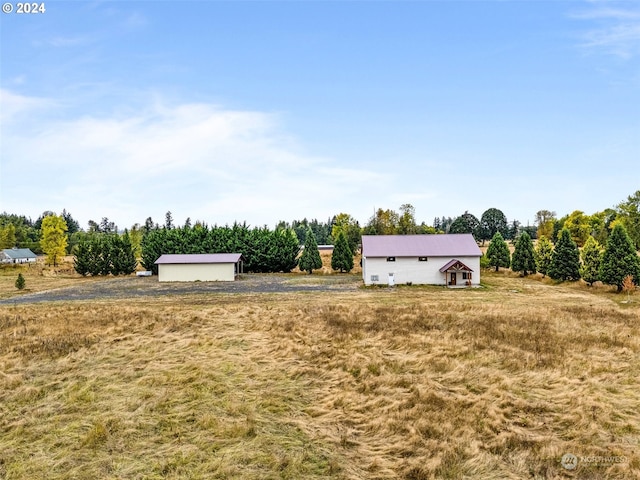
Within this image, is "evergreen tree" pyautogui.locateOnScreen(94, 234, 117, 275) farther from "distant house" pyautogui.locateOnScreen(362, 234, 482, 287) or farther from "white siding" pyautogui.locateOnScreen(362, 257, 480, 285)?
"white siding" pyautogui.locateOnScreen(362, 257, 480, 285)

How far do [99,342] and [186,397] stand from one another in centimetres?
653

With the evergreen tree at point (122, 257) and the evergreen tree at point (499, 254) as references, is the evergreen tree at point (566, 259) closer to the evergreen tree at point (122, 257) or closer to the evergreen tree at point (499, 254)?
the evergreen tree at point (499, 254)

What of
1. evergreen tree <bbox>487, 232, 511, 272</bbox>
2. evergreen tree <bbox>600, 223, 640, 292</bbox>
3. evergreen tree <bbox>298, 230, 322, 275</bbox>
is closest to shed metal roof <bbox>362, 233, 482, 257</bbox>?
evergreen tree <bbox>600, 223, 640, 292</bbox>

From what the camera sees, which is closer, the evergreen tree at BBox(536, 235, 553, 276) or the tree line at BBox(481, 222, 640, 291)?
the tree line at BBox(481, 222, 640, 291)

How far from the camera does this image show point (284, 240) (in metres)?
48.9

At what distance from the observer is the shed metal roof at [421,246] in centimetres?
3516

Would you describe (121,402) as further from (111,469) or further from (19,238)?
(19,238)

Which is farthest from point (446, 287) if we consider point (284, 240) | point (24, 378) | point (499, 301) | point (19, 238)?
point (19, 238)

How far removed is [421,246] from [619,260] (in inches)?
569

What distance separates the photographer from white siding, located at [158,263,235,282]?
132ft

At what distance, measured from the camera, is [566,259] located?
1363 inches

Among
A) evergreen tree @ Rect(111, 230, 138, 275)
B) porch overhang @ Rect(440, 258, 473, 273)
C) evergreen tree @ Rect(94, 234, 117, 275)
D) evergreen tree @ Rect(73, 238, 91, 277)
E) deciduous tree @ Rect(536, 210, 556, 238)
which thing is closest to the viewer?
porch overhang @ Rect(440, 258, 473, 273)

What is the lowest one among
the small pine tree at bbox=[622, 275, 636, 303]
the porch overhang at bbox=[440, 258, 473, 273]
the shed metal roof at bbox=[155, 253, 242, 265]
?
the small pine tree at bbox=[622, 275, 636, 303]

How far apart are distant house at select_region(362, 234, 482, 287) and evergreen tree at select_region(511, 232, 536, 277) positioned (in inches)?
395
